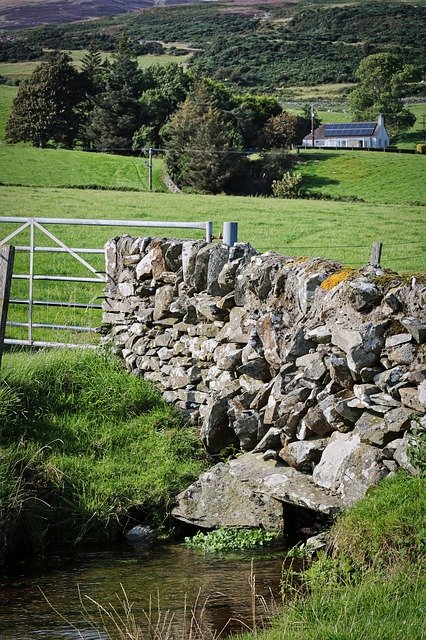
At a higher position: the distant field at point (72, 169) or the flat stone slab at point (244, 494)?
the distant field at point (72, 169)

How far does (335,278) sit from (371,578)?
398 centimetres

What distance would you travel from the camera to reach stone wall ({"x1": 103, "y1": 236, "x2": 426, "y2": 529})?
29.6 ft

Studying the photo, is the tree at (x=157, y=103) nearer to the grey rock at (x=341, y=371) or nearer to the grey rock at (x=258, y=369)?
the grey rock at (x=258, y=369)

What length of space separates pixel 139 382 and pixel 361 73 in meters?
62.6

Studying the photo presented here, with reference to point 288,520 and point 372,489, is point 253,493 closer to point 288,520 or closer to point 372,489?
point 288,520

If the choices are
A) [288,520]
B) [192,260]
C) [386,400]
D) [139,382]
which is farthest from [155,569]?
[192,260]

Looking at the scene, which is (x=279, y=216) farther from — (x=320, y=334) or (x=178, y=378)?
(x=320, y=334)

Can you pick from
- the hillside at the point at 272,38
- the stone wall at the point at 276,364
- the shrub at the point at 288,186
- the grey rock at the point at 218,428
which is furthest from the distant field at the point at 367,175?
the grey rock at the point at 218,428

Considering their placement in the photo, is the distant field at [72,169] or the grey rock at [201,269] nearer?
the grey rock at [201,269]

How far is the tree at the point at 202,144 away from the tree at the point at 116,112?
3359mm

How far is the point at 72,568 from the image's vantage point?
9328mm

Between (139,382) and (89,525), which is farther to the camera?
(139,382)

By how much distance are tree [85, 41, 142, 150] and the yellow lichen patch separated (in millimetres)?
55476

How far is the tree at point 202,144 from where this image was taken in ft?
168
